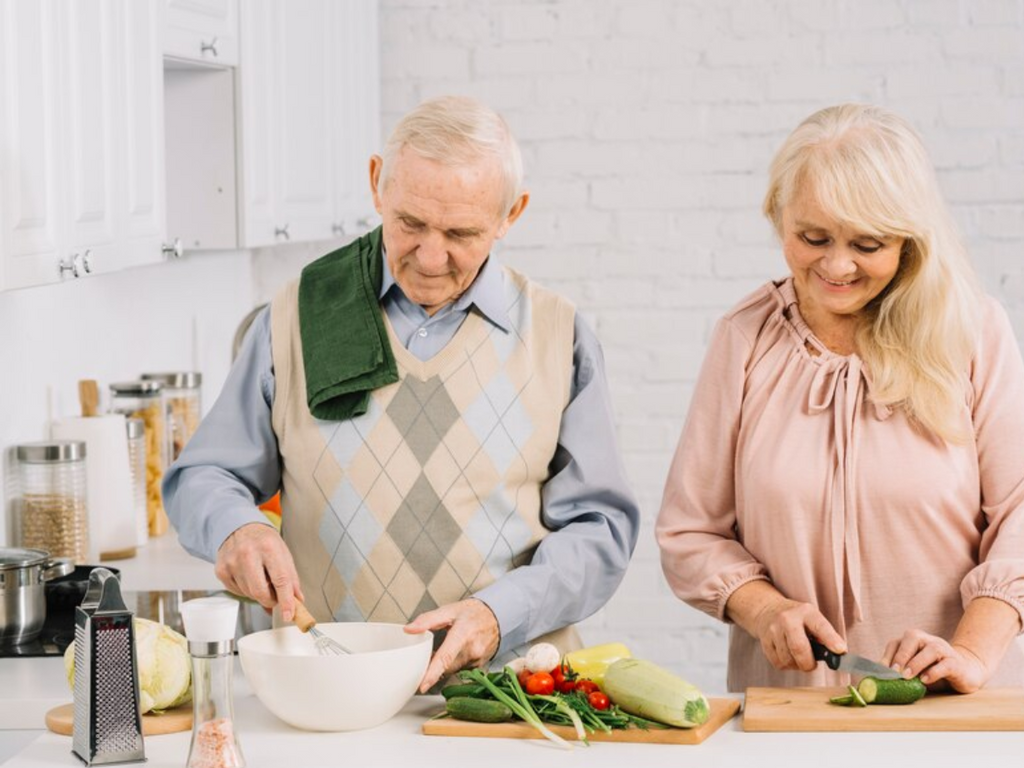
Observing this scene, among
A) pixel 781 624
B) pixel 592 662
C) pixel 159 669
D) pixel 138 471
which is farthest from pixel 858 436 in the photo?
pixel 138 471

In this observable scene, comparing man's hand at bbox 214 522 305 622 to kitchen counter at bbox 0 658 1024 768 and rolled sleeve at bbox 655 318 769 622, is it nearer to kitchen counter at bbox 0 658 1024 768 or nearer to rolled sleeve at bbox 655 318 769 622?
kitchen counter at bbox 0 658 1024 768

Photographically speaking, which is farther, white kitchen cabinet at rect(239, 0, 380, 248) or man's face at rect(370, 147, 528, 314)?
white kitchen cabinet at rect(239, 0, 380, 248)

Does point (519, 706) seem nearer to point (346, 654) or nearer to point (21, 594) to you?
point (346, 654)

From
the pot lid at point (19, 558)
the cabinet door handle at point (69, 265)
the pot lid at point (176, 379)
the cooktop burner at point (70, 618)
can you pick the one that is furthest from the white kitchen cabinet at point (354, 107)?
the pot lid at point (19, 558)

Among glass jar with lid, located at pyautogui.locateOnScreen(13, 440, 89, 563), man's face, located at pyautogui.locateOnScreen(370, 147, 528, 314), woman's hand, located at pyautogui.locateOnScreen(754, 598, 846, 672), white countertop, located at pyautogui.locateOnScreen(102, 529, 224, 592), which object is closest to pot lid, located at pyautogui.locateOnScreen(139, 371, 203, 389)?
white countertop, located at pyautogui.locateOnScreen(102, 529, 224, 592)

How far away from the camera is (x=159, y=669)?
6.15 ft

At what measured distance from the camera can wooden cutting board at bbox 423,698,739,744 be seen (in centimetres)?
180

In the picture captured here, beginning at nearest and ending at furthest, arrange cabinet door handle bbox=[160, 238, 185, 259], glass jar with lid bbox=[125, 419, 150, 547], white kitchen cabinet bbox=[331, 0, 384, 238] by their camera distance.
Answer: cabinet door handle bbox=[160, 238, 185, 259] < glass jar with lid bbox=[125, 419, 150, 547] < white kitchen cabinet bbox=[331, 0, 384, 238]

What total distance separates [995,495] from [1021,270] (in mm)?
2207

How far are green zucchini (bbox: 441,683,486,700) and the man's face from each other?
21.9 inches

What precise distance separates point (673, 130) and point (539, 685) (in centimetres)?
263

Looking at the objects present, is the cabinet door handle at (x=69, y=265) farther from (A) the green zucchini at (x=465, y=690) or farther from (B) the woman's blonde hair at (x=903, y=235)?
(B) the woman's blonde hair at (x=903, y=235)

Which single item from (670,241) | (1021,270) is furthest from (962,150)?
(670,241)

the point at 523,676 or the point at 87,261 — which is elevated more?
the point at 87,261
